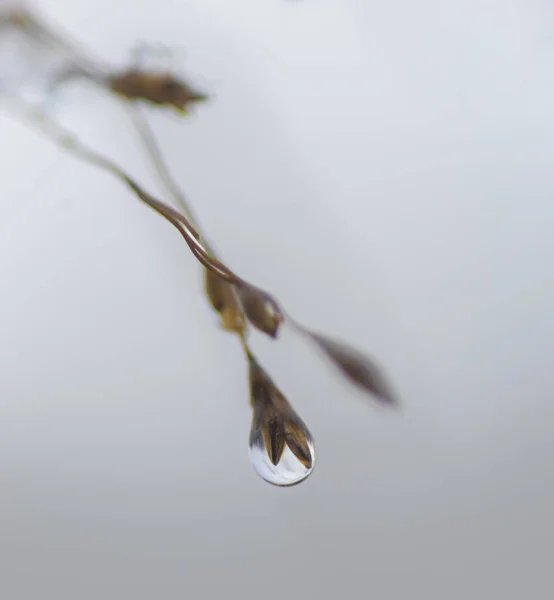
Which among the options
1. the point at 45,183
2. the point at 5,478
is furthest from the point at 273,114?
the point at 5,478

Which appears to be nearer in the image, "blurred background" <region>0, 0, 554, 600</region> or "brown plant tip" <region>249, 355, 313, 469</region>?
"brown plant tip" <region>249, 355, 313, 469</region>

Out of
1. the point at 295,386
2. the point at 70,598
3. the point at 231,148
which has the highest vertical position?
the point at 231,148

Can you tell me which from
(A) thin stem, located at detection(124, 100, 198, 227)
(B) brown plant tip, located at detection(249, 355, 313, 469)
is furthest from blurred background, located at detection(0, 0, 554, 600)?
(B) brown plant tip, located at detection(249, 355, 313, 469)

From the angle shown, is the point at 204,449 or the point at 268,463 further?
the point at 204,449

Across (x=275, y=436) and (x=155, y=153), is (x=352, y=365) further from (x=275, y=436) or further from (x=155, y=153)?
(x=155, y=153)

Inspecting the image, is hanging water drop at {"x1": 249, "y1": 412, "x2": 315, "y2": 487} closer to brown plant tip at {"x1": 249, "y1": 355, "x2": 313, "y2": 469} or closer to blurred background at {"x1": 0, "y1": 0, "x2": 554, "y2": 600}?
brown plant tip at {"x1": 249, "y1": 355, "x2": 313, "y2": 469}

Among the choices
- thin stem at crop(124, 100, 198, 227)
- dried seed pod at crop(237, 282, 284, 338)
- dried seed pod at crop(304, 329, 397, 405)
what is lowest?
dried seed pod at crop(237, 282, 284, 338)

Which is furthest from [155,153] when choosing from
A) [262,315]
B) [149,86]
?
[262,315]

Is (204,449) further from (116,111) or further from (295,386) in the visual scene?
(116,111)
